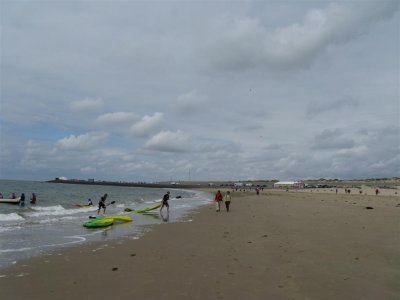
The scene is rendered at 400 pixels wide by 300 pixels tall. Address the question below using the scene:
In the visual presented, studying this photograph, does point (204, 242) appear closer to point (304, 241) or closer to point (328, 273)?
point (304, 241)

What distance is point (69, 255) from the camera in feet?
34.2

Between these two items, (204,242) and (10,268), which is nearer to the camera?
(10,268)

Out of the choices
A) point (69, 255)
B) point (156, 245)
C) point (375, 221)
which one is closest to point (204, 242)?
point (156, 245)

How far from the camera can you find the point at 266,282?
7.23m

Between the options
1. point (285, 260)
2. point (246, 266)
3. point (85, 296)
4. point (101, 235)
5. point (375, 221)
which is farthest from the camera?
point (375, 221)

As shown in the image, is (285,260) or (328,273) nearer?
(328,273)

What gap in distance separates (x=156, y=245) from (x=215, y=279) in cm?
492

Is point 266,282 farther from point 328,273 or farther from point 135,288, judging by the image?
point 135,288

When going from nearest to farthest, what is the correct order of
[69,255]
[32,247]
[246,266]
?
1. [246,266]
2. [69,255]
3. [32,247]

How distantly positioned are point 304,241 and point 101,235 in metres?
8.58

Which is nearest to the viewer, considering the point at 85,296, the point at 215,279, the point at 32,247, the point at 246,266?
the point at 85,296

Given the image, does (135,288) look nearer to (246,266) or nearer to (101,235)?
(246,266)

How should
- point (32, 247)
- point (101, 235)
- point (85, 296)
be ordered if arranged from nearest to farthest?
point (85, 296)
point (32, 247)
point (101, 235)

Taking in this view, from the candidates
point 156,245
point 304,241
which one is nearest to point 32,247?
point 156,245
